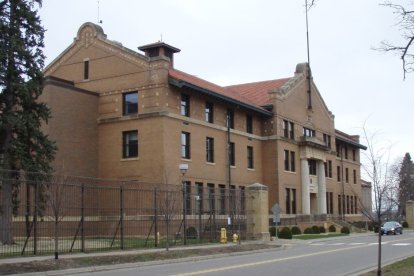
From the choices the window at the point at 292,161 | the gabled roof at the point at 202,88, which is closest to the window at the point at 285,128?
the window at the point at 292,161

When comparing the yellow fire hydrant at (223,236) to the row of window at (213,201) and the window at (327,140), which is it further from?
the window at (327,140)

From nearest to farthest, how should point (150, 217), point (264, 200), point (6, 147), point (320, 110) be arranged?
1. point (6, 147)
2. point (150, 217)
3. point (264, 200)
4. point (320, 110)

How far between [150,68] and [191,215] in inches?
501

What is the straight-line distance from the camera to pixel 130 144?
138 ft

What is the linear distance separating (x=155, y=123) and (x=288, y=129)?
1856 cm

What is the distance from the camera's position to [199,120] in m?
44.2

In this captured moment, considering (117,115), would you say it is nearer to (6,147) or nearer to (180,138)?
(180,138)

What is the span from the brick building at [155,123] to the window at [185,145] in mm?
74

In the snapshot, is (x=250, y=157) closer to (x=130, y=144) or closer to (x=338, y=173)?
(x=130, y=144)

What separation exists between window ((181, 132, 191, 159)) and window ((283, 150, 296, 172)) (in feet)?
45.8

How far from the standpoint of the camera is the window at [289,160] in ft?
179

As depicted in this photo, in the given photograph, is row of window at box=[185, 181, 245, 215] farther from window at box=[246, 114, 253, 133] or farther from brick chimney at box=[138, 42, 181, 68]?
brick chimney at box=[138, 42, 181, 68]

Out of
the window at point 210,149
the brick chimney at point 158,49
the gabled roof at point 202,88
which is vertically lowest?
the window at point 210,149

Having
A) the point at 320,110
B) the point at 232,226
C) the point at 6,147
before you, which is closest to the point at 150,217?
the point at 232,226
